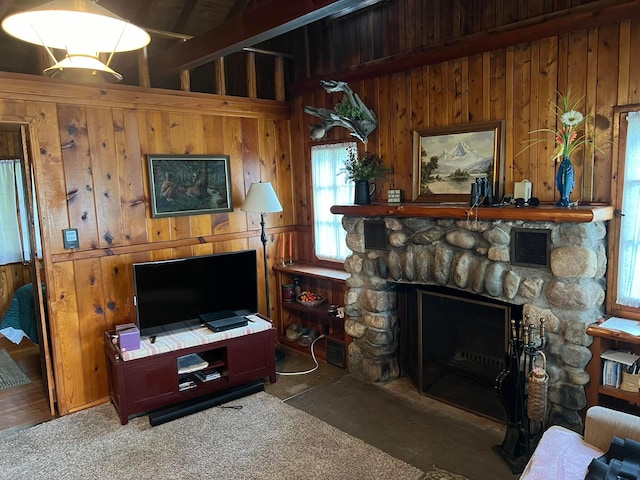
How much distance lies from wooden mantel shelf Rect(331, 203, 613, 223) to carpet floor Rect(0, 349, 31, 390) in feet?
11.6

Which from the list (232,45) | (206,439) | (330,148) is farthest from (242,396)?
(232,45)

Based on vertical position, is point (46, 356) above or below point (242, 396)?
above

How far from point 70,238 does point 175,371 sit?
4.34ft

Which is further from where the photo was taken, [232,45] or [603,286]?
[232,45]

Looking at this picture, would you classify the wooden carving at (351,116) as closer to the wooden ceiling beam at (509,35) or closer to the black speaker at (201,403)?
the wooden ceiling beam at (509,35)

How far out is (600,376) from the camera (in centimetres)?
289

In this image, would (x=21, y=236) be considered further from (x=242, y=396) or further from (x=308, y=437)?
(x=308, y=437)

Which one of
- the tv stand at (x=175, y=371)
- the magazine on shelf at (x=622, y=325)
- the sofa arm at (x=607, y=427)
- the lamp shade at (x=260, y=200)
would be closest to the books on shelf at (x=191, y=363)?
the tv stand at (x=175, y=371)

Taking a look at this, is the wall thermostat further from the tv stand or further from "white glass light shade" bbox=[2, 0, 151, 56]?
"white glass light shade" bbox=[2, 0, 151, 56]

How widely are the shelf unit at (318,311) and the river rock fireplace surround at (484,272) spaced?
281 mm

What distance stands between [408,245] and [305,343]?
5.66 ft

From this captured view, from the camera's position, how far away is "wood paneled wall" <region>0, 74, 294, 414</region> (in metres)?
3.60

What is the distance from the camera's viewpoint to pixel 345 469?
2947 millimetres

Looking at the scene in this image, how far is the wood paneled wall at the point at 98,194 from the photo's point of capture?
360 cm
